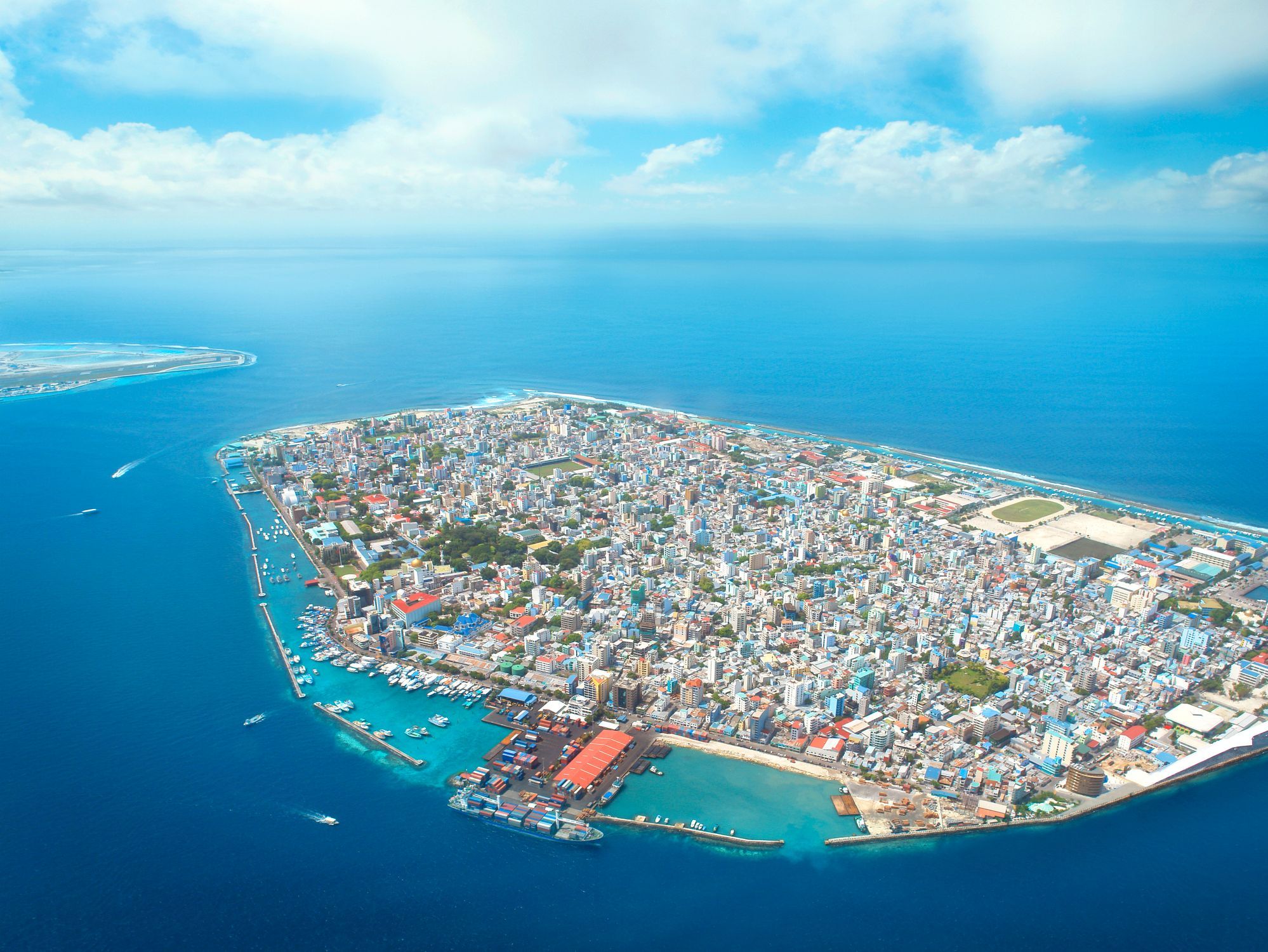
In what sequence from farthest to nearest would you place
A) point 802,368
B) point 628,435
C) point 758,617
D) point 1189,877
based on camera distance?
point 802,368 → point 628,435 → point 758,617 → point 1189,877

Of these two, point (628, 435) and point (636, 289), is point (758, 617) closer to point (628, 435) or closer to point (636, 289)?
point (628, 435)

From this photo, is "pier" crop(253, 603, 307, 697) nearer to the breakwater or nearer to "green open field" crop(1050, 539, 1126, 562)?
the breakwater

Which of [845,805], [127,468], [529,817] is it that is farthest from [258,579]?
[845,805]

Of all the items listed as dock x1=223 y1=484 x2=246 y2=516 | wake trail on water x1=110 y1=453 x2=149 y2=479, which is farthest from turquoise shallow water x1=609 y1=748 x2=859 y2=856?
wake trail on water x1=110 y1=453 x2=149 y2=479

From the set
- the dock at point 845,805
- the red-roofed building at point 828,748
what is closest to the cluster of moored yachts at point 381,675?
the red-roofed building at point 828,748

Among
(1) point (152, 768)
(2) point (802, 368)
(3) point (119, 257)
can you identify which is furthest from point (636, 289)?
(3) point (119, 257)

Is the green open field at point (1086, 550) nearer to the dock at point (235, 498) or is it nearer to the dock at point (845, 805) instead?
the dock at point (845, 805)
